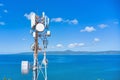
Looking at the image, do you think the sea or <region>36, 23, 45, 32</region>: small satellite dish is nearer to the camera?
<region>36, 23, 45, 32</region>: small satellite dish

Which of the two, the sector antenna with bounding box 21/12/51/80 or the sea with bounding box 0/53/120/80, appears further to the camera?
the sea with bounding box 0/53/120/80

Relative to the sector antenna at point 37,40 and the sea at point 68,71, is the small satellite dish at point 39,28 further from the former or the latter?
the sea at point 68,71

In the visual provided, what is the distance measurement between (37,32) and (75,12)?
9775 millimetres

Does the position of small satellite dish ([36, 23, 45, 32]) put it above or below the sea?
above

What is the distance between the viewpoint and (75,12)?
13.0 metres

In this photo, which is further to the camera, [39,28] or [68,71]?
[68,71]

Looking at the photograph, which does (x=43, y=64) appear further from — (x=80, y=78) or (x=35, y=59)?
(x=80, y=78)

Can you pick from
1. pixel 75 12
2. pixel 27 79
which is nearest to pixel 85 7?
pixel 75 12

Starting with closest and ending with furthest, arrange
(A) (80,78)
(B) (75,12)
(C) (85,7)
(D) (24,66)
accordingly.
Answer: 1. (D) (24,66)
2. (C) (85,7)
3. (B) (75,12)
4. (A) (80,78)

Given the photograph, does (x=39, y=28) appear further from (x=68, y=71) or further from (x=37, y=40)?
(x=68, y=71)

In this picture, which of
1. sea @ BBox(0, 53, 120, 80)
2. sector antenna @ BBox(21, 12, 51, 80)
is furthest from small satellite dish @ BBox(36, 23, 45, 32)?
sea @ BBox(0, 53, 120, 80)

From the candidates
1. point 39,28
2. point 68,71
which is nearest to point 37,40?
point 39,28

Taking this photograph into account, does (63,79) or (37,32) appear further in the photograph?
(63,79)

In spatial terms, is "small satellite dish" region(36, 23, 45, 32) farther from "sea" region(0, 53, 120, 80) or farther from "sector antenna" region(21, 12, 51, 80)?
"sea" region(0, 53, 120, 80)
